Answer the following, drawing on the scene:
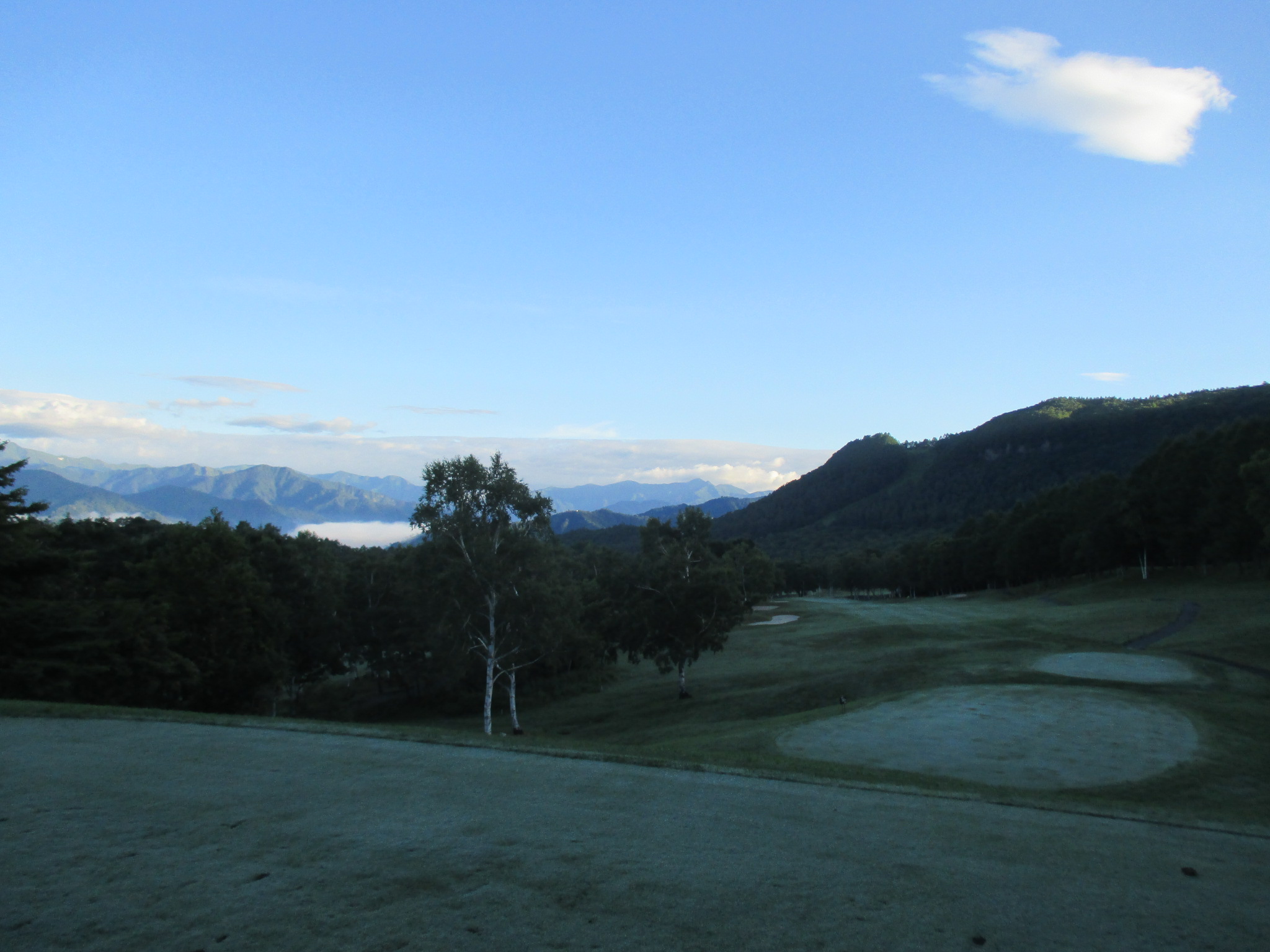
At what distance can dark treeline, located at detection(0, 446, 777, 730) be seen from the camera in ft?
107

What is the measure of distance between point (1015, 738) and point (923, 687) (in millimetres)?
12053

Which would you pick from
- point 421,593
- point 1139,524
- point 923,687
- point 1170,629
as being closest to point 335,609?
point 421,593

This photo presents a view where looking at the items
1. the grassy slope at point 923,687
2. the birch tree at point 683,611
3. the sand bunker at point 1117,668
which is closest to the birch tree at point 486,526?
the grassy slope at point 923,687

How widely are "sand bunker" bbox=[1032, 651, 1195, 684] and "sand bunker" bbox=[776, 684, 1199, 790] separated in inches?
161

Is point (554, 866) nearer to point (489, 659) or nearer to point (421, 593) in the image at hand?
point (489, 659)

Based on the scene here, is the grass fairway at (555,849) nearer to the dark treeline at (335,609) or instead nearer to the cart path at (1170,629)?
the dark treeline at (335,609)

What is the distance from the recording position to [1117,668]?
32.0m

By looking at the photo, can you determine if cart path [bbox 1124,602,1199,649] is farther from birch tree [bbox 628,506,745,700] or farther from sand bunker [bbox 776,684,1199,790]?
birch tree [bbox 628,506,745,700]

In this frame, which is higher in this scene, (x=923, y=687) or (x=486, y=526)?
(x=486, y=526)

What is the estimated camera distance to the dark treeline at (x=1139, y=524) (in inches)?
2367

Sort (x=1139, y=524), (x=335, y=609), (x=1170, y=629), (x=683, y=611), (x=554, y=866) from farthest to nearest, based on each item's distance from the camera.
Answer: (x=1139, y=524) < (x=335, y=609) < (x=683, y=611) < (x=1170, y=629) < (x=554, y=866)

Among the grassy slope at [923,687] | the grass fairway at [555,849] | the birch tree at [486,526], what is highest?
the birch tree at [486,526]

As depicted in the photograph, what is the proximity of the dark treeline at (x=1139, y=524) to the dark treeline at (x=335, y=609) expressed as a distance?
3971 cm

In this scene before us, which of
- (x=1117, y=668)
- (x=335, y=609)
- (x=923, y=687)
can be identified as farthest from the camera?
(x=335, y=609)
